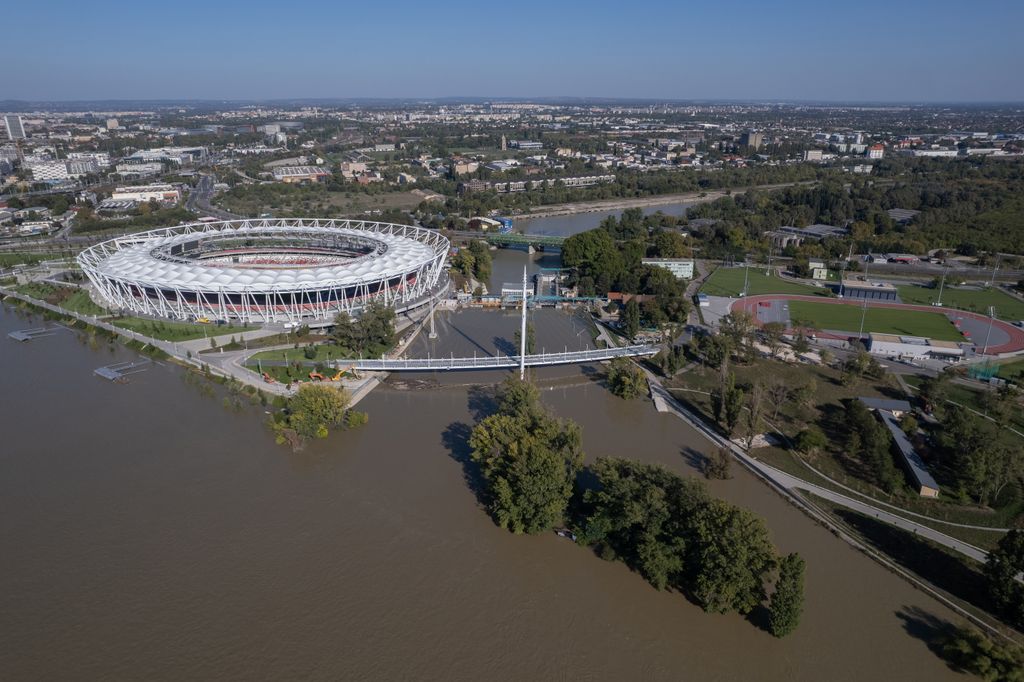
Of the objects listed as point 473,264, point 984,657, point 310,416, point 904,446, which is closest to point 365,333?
point 310,416

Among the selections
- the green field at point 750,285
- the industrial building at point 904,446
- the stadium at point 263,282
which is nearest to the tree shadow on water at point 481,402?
the stadium at point 263,282

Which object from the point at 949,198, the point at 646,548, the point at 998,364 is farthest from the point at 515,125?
the point at 646,548

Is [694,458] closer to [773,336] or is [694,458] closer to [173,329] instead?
[773,336]

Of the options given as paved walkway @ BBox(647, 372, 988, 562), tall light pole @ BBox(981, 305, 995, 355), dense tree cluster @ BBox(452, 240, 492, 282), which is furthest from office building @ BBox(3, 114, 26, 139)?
tall light pole @ BBox(981, 305, 995, 355)

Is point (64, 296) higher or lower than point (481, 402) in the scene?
higher

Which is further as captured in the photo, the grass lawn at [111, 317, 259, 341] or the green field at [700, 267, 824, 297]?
the green field at [700, 267, 824, 297]

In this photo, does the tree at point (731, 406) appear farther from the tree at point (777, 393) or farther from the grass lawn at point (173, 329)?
the grass lawn at point (173, 329)

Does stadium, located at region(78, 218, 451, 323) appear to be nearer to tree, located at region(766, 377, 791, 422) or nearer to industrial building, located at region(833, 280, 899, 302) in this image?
tree, located at region(766, 377, 791, 422)
